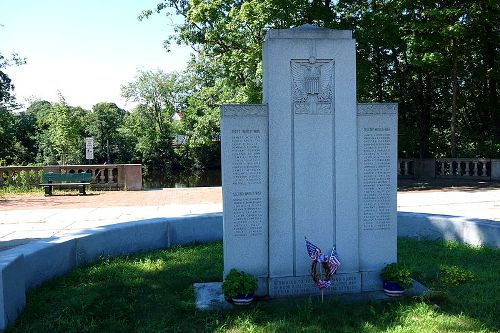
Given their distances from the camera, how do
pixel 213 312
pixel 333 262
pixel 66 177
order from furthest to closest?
pixel 66 177, pixel 333 262, pixel 213 312

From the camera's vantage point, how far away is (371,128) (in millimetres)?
5934

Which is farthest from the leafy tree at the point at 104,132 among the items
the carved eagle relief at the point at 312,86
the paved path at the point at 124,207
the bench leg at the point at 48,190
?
the carved eagle relief at the point at 312,86

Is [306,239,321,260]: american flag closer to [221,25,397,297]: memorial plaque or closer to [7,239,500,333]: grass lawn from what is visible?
[221,25,397,297]: memorial plaque

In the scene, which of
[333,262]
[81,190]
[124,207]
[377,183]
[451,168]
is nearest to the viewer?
[333,262]

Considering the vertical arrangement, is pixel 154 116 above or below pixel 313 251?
above

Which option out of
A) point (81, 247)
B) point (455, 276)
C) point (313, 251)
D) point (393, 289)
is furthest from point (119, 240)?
point (455, 276)

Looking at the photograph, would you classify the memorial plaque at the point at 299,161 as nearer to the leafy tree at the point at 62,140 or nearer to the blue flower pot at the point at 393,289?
the blue flower pot at the point at 393,289

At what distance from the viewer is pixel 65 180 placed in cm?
1847

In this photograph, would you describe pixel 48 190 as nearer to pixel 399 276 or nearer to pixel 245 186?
pixel 245 186

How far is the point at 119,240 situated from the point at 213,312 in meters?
3.13

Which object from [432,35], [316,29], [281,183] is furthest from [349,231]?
[432,35]

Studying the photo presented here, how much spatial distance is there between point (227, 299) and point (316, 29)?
3420 millimetres

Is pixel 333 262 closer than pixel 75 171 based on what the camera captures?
Yes

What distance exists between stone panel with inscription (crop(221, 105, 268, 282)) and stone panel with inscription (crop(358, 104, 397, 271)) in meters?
1.27
